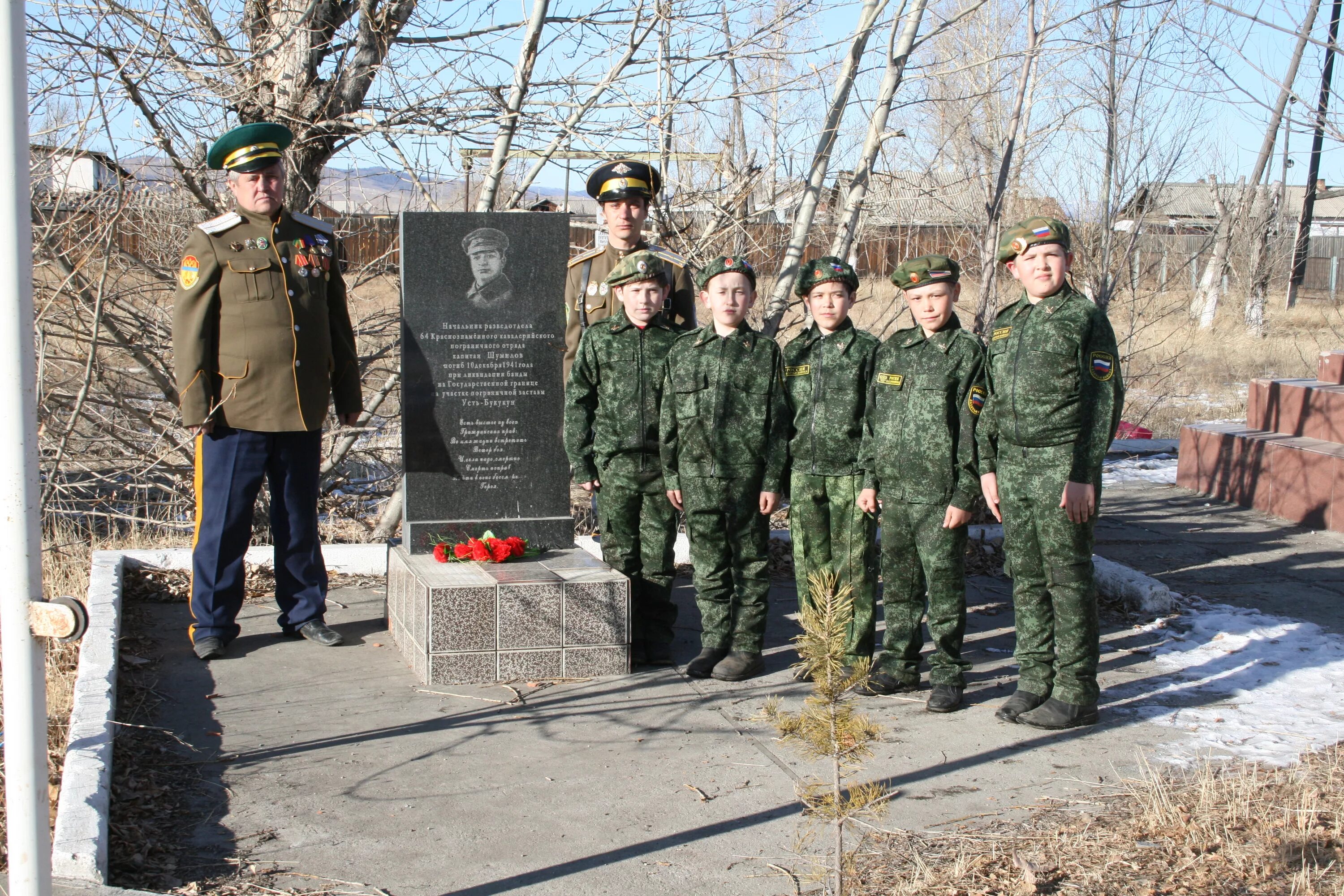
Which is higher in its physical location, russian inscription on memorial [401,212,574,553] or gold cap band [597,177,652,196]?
gold cap band [597,177,652,196]

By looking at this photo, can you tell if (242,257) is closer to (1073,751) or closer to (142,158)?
(142,158)

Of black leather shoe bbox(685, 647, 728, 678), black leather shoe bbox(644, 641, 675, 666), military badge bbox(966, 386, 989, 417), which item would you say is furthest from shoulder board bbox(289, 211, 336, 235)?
military badge bbox(966, 386, 989, 417)

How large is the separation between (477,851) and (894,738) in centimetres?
164

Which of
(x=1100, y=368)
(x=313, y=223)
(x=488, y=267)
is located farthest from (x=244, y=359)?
(x=1100, y=368)

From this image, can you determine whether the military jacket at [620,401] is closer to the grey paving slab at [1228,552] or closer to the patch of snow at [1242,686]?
the patch of snow at [1242,686]

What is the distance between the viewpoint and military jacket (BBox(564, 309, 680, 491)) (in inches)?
201

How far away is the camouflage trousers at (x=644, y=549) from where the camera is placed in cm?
516

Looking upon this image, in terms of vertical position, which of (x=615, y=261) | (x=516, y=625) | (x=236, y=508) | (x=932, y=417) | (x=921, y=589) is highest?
(x=615, y=261)

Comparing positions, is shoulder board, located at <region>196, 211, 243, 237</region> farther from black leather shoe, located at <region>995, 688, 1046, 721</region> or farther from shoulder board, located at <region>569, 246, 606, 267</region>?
black leather shoe, located at <region>995, 688, 1046, 721</region>

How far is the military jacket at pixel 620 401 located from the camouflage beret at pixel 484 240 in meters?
0.65

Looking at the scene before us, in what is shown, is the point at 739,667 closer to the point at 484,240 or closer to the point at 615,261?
the point at 615,261

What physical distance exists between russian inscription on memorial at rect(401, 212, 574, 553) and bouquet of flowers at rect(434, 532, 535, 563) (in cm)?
19

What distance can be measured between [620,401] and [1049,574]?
1869mm

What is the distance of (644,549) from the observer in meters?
5.20
